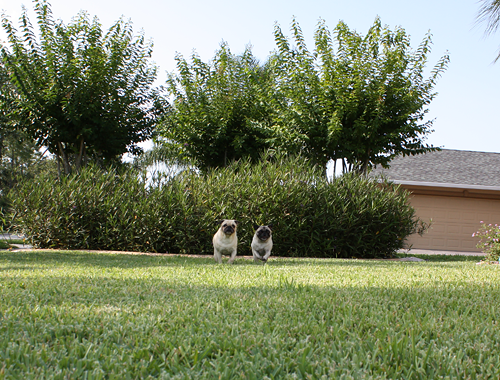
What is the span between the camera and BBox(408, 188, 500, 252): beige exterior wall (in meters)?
17.6

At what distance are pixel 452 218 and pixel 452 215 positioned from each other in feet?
0.46

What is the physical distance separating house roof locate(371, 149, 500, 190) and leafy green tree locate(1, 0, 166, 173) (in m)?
10.2

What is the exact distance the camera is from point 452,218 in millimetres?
17750

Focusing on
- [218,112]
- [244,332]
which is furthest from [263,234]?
[218,112]

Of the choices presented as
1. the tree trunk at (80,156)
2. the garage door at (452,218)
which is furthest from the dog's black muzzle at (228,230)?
the garage door at (452,218)

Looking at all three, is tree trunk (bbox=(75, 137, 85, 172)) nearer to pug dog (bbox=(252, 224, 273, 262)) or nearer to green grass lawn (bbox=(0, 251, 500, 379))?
pug dog (bbox=(252, 224, 273, 262))

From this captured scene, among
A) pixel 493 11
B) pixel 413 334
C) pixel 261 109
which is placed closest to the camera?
pixel 413 334

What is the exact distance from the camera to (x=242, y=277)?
4.96 meters

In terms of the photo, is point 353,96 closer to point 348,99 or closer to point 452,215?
point 348,99

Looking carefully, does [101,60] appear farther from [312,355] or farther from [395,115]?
[312,355]

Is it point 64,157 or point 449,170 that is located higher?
point 449,170

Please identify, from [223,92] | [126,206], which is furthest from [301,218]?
[223,92]

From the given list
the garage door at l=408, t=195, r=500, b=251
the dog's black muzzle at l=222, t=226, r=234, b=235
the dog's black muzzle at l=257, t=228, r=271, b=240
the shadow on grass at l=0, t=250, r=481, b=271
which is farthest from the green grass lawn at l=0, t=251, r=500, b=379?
the garage door at l=408, t=195, r=500, b=251

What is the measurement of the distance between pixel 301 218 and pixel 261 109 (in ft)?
20.4
